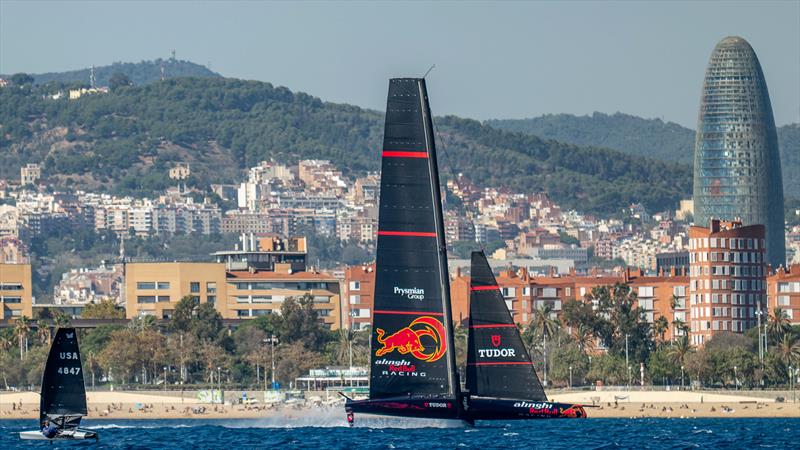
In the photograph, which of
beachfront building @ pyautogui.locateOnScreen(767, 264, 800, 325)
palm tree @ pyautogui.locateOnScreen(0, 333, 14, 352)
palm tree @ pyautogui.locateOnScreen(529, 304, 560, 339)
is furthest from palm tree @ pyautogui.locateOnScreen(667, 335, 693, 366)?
palm tree @ pyautogui.locateOnScreen(0, 333, 14, 352)

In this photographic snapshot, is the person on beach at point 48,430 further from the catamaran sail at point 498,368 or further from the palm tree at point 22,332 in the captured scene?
the palm tree at point 22,332

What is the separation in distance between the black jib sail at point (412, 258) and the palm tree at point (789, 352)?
283 ft

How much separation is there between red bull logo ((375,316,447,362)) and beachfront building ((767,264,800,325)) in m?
127

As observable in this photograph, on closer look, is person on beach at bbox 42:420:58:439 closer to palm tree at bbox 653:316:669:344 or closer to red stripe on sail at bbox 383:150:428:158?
red stripe on sail at bbox 383:150:428:158

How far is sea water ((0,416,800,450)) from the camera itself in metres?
73.9

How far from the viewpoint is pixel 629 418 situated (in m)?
130

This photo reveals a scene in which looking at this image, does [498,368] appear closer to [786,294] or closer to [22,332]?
A: [22,332]

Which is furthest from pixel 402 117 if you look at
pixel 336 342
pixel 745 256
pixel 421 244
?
pixel 745 256

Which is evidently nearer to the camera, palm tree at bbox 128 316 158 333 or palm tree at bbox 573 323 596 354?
palm tree at bbox 573 323 596 354

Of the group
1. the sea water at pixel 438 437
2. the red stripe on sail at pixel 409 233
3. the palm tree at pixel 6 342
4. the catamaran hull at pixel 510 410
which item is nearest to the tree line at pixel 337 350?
the palm tree at pixel 6 342

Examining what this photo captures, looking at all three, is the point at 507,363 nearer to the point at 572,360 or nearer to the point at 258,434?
the point at 258,434

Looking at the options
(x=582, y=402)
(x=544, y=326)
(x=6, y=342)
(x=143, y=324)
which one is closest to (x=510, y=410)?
(x=582, y=402)

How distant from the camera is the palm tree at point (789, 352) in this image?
15025cm

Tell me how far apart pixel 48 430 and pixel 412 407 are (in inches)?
815
